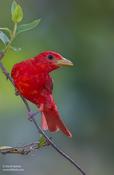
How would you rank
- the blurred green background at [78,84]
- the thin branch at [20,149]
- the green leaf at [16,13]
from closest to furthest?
the thin branch at [20,149] → the green leaf at [16,13] → the blurred green background at [78,84]

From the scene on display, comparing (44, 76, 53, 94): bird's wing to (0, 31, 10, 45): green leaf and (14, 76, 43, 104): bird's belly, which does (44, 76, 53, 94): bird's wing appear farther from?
(0, 31, 10, 45): green leaf

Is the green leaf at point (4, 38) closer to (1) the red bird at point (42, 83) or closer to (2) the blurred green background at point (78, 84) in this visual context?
(1) the red bird at point (42, 83)

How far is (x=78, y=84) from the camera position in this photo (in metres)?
A: 5.13

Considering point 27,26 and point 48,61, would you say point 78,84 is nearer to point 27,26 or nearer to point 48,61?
point 48,61

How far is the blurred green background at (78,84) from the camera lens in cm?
478

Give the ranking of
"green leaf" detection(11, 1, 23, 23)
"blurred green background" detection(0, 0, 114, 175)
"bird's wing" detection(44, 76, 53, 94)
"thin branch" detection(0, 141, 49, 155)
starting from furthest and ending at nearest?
"blurred green background" detection(0, 0, 114, 175)
"bird's wing" detection(44, 76, 53, 94)
"green leaf" detection(11, 1, 23, 23)
"thin branch" detection(0, 141, 49, 155)

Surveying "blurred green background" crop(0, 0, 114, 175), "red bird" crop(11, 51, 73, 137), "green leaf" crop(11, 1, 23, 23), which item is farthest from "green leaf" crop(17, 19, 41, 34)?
"blurred green background" crop(0, 0, 114, 175)

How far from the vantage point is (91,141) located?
17.6 feet

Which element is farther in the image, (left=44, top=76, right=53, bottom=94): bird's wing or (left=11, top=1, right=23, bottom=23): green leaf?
(left=44, top=76, right=53, bottom=94): bird's wing

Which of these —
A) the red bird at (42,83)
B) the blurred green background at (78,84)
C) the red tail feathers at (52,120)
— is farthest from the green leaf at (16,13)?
the blurred green background at (78,84)

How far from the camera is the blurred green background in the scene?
15.7 ft

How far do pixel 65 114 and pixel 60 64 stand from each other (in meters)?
3.10

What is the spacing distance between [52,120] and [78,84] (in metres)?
3.38

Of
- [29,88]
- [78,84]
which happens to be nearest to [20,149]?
[29,88]
